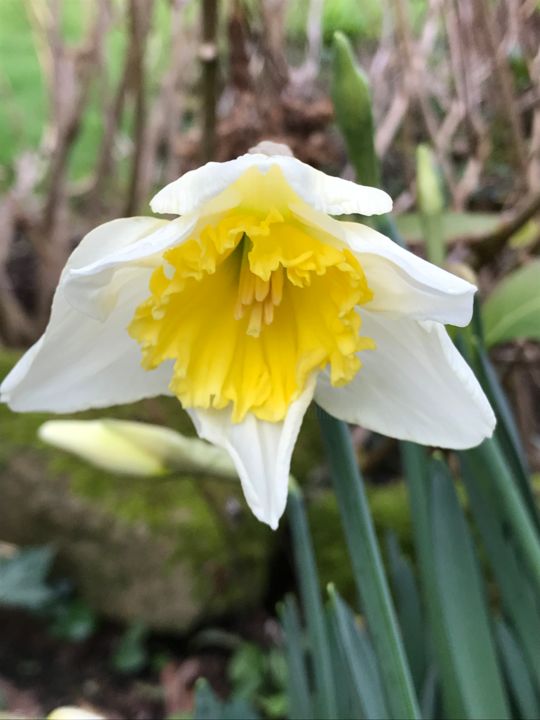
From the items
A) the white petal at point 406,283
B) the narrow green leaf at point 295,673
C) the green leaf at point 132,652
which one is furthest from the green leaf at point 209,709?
the green leaf at point 132,652

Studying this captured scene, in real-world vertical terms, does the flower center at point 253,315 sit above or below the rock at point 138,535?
above

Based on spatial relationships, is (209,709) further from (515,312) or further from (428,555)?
(515,312)

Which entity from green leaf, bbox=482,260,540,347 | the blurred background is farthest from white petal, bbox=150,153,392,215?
the blurred background

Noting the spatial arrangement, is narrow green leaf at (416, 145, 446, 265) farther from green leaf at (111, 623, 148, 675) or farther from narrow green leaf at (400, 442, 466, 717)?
green leaf at (111, 623, 148, 675)

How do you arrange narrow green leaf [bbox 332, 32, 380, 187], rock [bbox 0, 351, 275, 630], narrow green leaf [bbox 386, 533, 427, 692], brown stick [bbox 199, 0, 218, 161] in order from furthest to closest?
rock [bbox 0, 351, 275, 630], brown stick [bbox 199, 0, 218, 161], narrow green leaf [bbox 386, 533, 427, 692], narrow green leaf [bbox 332, 32, 380, 187]

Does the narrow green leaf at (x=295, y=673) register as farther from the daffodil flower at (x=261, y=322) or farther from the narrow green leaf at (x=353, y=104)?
the narrow green leaf at (x=353, y=104)

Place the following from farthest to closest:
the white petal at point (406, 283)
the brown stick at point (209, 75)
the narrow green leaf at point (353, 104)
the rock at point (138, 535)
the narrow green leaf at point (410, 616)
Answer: the rock at point (138, 535)
the brown stick at point (209, 75)
the narrow green leaf at point (410, 616)
the narrow green leaf at point (353, 104)
the white petal at point (406, 283)

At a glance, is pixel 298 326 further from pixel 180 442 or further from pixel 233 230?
pixel 180 442

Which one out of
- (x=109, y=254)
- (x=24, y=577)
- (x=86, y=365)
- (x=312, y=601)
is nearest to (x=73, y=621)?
(x=24, y=577)
